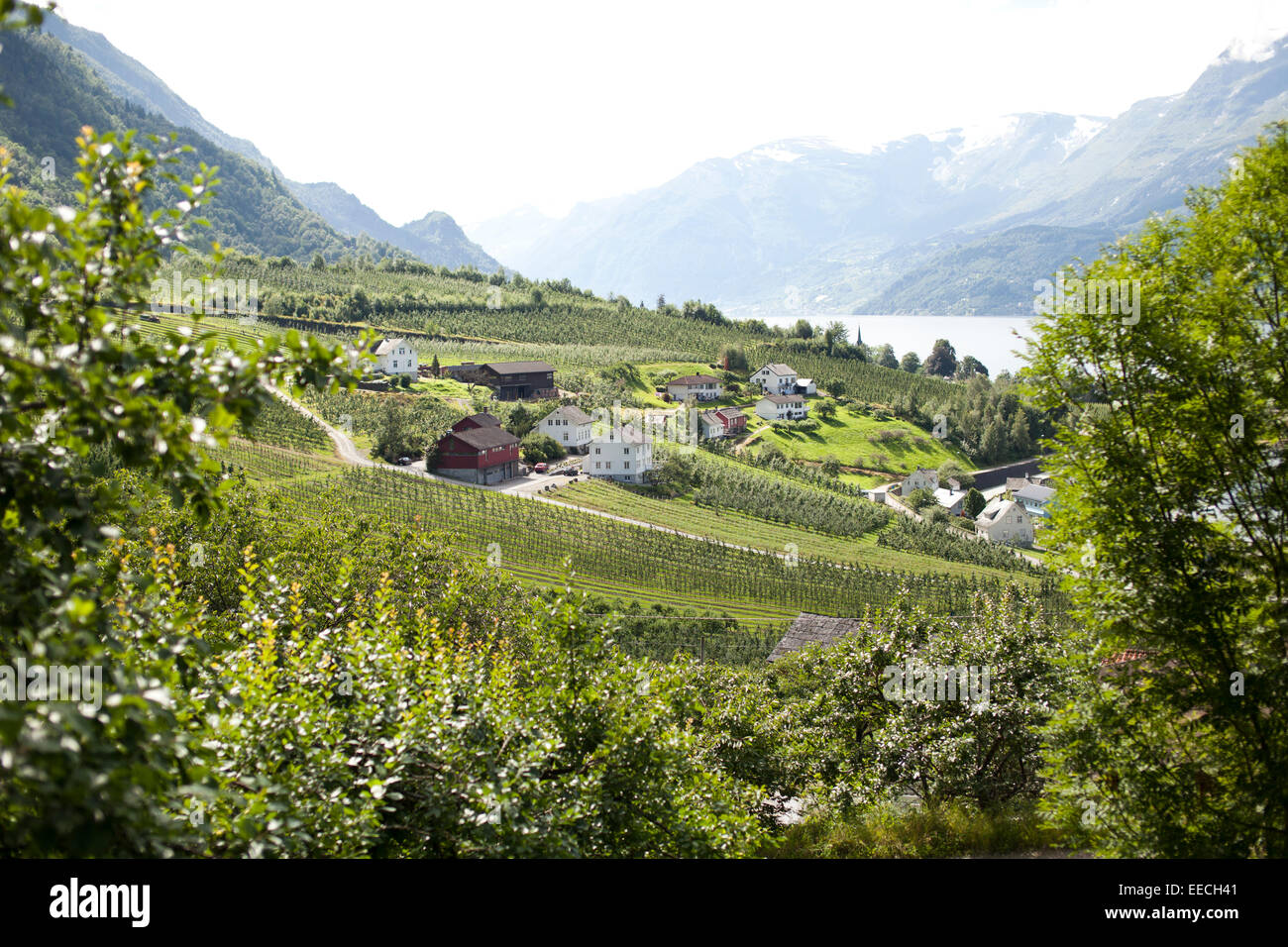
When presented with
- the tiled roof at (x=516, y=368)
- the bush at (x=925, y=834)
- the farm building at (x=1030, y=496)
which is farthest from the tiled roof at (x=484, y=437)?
the bush at (x=925, y=834)

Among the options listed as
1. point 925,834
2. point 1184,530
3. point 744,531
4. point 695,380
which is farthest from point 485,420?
point 1184,530

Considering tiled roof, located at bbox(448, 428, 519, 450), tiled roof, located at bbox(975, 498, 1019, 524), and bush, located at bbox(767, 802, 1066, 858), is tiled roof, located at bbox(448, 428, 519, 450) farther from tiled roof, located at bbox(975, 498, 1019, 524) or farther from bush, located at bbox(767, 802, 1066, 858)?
bush, located at bbox(767, 802, 1066, 858)

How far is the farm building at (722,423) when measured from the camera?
126312mm

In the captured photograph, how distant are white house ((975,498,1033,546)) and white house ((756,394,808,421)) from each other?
39.9 meters

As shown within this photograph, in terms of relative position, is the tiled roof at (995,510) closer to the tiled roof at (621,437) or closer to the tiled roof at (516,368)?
the tiled roof at (621,437)

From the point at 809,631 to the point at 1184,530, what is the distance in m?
40.0

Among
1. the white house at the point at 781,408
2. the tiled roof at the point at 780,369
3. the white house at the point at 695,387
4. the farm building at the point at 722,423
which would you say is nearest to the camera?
the farm building at the point at 722,423

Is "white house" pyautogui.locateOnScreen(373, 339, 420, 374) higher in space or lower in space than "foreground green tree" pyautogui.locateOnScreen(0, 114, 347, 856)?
higher

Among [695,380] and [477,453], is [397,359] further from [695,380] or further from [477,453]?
[695,380]

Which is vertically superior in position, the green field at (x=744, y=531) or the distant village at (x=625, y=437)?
the distant village at (x=625, y=437)

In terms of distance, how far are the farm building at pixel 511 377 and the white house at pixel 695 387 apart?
72.1 ft

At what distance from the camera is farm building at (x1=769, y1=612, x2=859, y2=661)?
157 ft

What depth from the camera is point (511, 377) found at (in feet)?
417

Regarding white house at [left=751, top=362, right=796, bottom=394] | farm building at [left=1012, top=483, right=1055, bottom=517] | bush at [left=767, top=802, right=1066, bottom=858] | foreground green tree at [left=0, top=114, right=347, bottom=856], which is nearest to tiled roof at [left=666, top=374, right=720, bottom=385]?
white house at [left=751, top=362, right=796, bottom=394]
